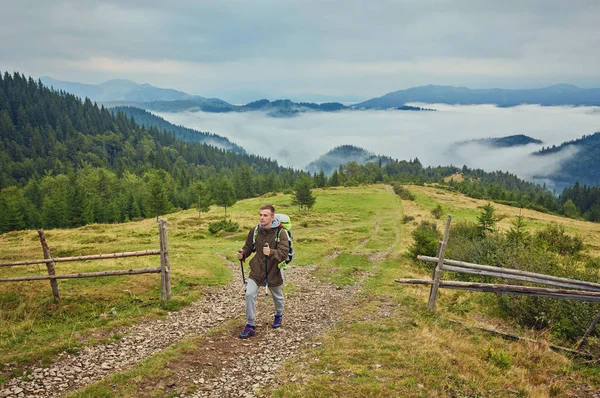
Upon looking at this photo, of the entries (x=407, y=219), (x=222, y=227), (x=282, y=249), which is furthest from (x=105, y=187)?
(x=282, y=249)

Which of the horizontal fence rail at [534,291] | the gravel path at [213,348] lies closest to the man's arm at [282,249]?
the gravel path at [213,348]

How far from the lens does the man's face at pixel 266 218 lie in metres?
9.19

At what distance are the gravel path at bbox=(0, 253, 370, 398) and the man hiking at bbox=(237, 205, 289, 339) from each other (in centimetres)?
110

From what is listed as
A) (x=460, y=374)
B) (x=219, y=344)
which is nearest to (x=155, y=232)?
(x=219, y=344)

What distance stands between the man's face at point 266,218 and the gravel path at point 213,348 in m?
3.41

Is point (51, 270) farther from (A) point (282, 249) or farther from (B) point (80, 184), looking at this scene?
(B) point (80, 184)

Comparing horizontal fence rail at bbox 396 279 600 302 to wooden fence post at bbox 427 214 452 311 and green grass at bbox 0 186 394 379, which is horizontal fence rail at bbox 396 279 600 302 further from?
green grass at bbox 0 186 394 379

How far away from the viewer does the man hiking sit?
9.22 metres

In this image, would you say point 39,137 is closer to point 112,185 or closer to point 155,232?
point 112,185

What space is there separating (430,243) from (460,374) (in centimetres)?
1718

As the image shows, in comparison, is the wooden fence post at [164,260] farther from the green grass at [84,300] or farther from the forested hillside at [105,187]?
the forested hillside at [105,187]

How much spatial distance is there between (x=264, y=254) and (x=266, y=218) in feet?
3.39

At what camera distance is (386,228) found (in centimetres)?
4350

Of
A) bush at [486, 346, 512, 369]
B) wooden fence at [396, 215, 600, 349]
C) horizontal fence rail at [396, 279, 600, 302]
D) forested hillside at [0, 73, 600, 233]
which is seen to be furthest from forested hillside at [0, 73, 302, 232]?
bush at [486, 346, 512, 369]
